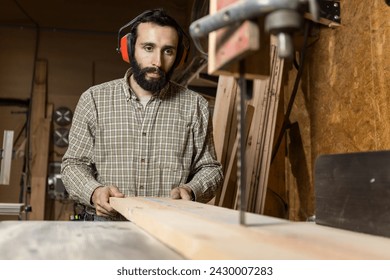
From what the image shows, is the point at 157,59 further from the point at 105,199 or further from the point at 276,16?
the point at 276,16

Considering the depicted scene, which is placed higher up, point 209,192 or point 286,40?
point 286,40

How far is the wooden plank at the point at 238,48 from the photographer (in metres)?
0.62

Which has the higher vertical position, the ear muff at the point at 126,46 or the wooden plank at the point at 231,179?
the ear muff at the point at 126,46

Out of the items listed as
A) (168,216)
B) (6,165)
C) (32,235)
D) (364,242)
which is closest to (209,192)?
(168,216)

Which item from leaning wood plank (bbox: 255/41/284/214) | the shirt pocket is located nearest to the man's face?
the shirt pocket

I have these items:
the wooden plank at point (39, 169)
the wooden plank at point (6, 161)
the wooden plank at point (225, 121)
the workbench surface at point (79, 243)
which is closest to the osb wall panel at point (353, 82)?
the wooden plank at point (225, 121)

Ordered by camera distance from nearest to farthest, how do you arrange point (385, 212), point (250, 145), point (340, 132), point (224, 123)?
point (385, 212), point (340, 132), point (250, 145), point (224, 123)

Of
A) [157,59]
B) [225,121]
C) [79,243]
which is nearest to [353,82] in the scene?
[225,121]

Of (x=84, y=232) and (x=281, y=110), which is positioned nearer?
(x=84, y=232)

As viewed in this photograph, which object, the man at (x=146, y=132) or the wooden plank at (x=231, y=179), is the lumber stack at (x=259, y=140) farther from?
the man at (x=146, y=132)

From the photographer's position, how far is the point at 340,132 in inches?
86.8

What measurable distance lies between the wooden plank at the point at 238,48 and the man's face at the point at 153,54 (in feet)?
3.81

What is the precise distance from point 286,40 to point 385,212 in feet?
1.14
